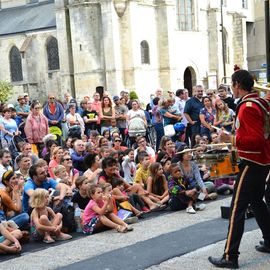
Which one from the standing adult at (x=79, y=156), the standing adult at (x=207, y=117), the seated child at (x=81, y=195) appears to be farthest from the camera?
the standing adult at (x=207, y=117)

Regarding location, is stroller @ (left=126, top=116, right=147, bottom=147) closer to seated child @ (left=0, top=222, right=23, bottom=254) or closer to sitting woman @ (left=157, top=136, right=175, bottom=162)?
sitting woman @ (left=157, top=136, right=175, bottom=162)

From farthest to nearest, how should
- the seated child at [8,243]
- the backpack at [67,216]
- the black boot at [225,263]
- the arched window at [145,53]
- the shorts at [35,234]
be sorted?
the arched window at [145,53]
the backpack at [67,216]
the shorts at [35,234]
the seated child at [8,243]
the black boot at [225,263]

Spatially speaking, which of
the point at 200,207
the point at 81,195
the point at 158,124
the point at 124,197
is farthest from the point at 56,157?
the point at 158,124

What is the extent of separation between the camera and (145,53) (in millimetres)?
43062

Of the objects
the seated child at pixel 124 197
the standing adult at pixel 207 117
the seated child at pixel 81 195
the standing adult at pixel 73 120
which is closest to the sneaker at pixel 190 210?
the seated child at pixel 124 197

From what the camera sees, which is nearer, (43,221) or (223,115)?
(43,221)

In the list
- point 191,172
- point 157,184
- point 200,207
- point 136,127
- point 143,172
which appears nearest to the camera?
point 200,207

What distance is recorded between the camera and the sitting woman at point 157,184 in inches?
397

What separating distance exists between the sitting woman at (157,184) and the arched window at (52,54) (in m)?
37.6

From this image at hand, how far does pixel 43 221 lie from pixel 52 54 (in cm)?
4032

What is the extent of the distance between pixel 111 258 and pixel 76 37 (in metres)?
34.7

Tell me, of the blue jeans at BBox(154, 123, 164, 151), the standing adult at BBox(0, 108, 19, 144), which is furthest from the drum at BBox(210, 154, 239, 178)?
the blue jeans at BBox(154, 123, 164, 151)

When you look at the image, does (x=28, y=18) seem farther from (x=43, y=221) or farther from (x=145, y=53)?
(x=43, y=221)

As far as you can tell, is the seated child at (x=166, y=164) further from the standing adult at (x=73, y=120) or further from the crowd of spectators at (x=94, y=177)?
the standing adult at (x=73, y=120)
